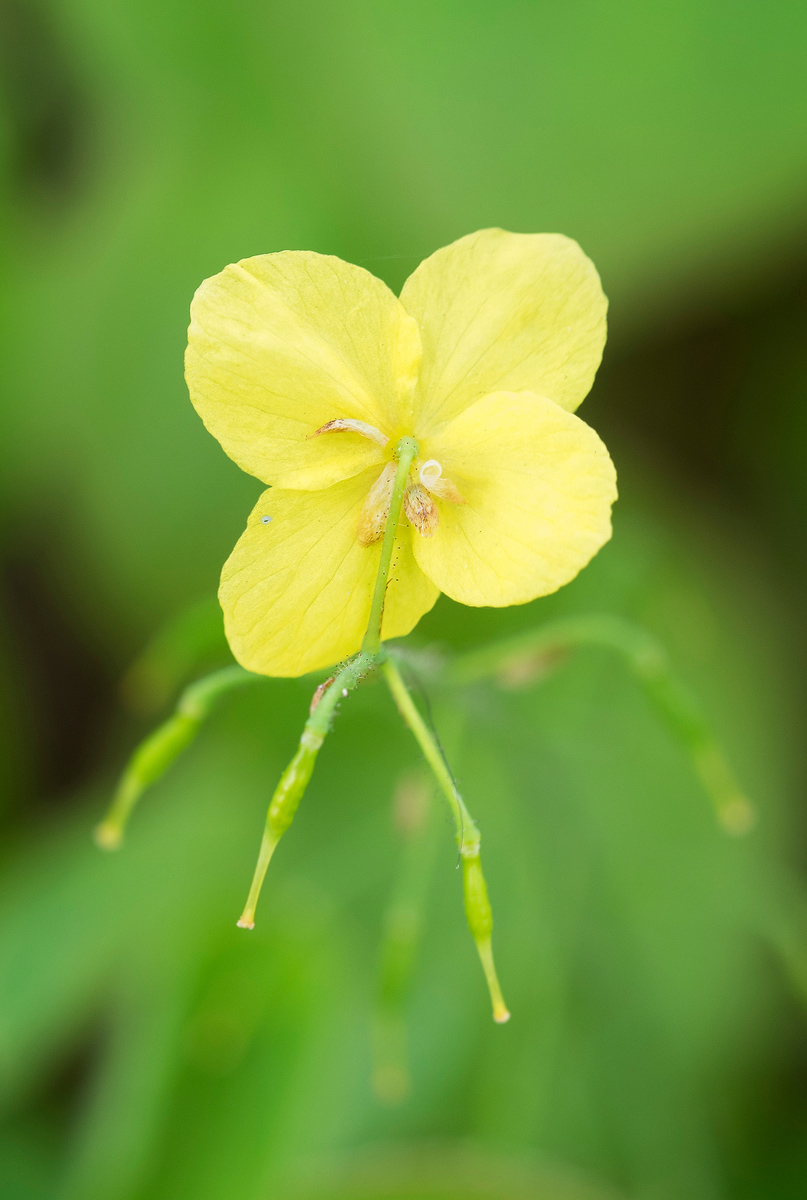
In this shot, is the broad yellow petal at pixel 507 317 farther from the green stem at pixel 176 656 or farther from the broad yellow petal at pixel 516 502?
the green stem at pixel 176 656

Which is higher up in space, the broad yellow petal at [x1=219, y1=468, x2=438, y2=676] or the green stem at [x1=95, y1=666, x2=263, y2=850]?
the broad yellow petal at [x1=219, y1=468, x2=438, y2=676]

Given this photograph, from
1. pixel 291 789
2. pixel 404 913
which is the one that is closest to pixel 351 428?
pixel 291 789

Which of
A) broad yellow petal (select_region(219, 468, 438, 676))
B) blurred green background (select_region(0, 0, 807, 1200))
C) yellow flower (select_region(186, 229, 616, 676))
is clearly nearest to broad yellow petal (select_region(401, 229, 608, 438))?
yellow flower (select_region(186, 229, 616, 676))

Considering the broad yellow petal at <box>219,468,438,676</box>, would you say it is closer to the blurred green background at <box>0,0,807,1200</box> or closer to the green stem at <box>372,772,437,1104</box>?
the green stem at <box>372,772,437,1104</box>

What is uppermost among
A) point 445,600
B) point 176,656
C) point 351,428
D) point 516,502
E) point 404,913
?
point 351,428

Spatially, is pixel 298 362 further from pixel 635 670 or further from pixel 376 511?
pixel 635 670

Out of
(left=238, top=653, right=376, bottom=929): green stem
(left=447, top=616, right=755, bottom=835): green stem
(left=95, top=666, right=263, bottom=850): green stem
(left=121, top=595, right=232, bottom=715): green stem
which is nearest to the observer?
(left=238, top=653, right=376, bottom=929): green stem
